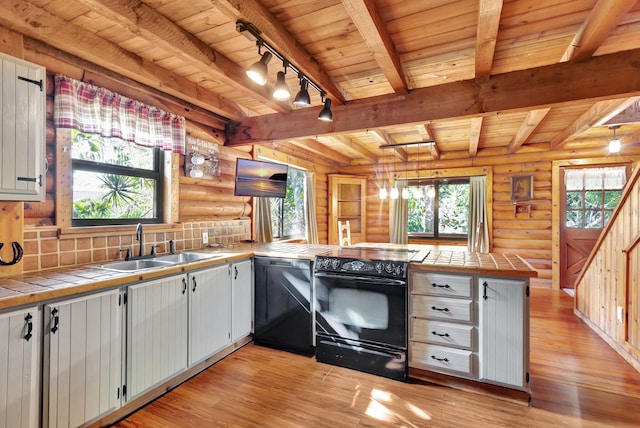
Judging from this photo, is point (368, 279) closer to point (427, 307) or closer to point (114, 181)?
point (427, 307)

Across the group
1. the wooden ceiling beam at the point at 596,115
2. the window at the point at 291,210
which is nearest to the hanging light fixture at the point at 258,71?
the wooden ceiling beam at the point at 596,115

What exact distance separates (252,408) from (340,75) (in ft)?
8.73

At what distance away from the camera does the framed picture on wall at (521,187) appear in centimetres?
536

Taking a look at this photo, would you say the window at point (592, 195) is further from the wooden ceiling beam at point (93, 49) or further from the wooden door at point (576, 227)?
the wooden ceiling beam at point (93, 49)

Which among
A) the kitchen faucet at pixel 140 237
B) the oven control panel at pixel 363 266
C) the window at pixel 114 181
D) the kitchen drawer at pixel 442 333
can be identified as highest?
the window at pixel 114 181

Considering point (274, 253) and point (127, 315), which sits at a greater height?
point (274, 253)

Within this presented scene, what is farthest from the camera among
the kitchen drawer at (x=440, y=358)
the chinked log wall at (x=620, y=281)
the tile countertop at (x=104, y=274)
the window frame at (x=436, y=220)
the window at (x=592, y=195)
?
the window frame at (x=436, y=220)

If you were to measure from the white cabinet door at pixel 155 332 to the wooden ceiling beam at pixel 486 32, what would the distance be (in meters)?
2.57

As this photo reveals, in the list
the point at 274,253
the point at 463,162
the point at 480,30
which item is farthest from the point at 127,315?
Answer: the point at 463,162

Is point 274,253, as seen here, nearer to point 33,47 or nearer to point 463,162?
point 33,47

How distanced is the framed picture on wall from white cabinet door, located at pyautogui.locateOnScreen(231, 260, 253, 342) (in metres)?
4.88

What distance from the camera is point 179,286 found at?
7.51 ft

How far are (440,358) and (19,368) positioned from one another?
2550mm

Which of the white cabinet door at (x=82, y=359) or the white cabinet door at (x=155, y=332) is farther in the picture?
the white cabinet door at (x=155, y=332)
